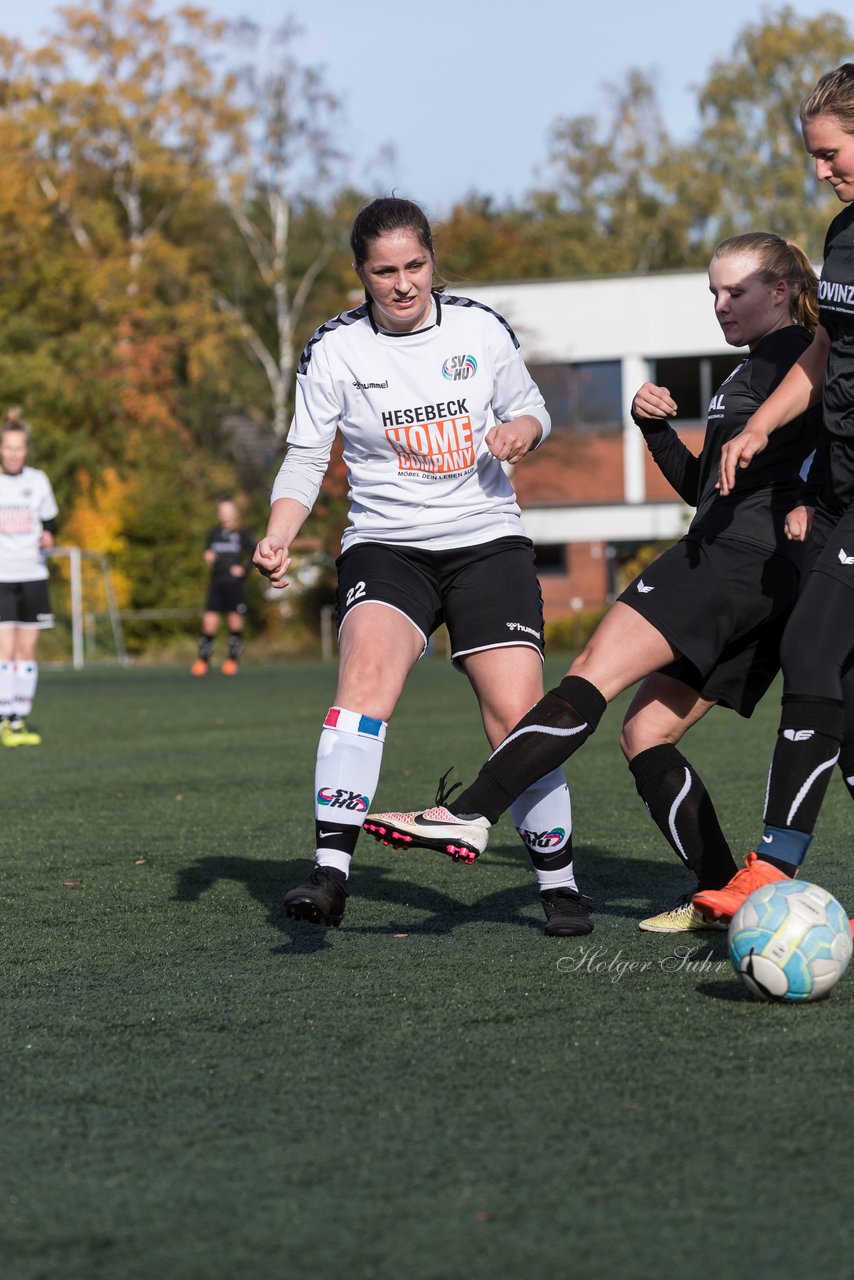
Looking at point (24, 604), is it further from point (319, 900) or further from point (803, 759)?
point (803, 759)

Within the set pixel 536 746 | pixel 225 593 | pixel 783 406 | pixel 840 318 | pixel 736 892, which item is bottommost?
pixel 225 593

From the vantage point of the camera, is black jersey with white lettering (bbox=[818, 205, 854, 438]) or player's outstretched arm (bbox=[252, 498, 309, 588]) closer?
black jersey with white lettering (bbox=[818, 205, 854, 438])

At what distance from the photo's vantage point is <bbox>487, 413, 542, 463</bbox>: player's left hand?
15.2 ft

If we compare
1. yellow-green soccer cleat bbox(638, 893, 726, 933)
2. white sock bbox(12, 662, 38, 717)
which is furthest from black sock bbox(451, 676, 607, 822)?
white sock bbox(12, 662, 38, 717)

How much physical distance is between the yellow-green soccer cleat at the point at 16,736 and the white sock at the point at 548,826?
8881 mm

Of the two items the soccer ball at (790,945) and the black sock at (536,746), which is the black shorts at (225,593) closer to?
the black sock at (536,746)

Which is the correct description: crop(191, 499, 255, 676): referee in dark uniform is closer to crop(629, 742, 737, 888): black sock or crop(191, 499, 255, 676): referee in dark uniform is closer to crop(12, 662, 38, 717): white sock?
crop(12, 662, 38, 717): white sock

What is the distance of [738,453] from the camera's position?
4.30 metres

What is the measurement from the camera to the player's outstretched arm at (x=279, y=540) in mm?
4633

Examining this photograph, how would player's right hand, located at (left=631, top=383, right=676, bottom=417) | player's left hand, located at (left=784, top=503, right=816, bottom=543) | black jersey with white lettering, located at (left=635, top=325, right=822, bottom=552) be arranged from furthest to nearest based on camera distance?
1. player's right hand, located at (left=631, top=383, right=676, bottom=417)
2. black jersey with white lettering, located at (left=635, top=325, right=822, bottom=552)
3. player's left hand, located at (left=784, top=503, right=816, bottom=543)

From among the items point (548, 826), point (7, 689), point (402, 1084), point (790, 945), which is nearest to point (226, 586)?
point (7, 689)

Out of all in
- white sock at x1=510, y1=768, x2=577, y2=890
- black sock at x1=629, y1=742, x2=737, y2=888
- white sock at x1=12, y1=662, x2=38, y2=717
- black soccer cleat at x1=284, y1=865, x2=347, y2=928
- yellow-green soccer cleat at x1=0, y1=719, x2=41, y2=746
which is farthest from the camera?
white sock at x1=12, y1=662, x2=38, y2=717

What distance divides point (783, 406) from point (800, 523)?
0.31 meters

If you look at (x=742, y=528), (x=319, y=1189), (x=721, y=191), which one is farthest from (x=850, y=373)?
(x=721, y=191)
